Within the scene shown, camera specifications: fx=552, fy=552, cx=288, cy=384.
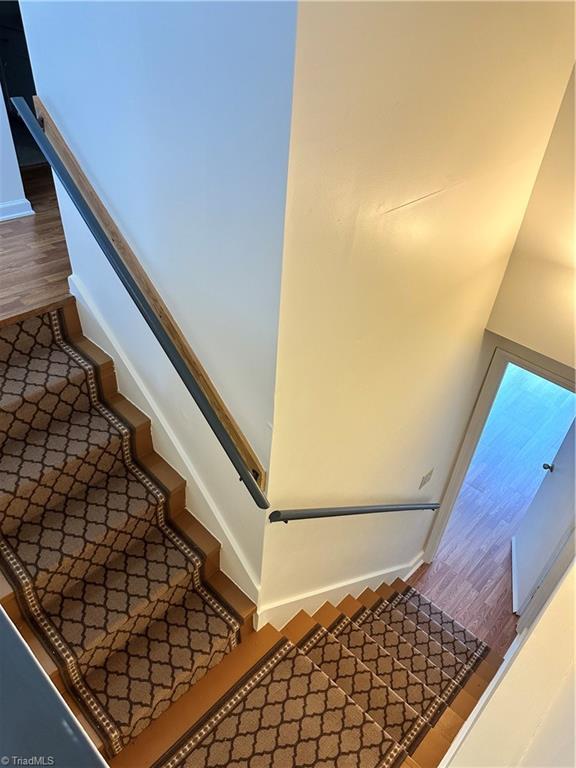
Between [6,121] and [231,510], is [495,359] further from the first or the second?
[6,121]

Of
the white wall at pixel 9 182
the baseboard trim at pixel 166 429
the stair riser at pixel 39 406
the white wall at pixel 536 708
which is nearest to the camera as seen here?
the white wall at pixel 536 708

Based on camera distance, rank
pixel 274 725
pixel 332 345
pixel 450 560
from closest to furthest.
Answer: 1. pixel 332 345
2. pixel 274 725
3. pixel 450 560

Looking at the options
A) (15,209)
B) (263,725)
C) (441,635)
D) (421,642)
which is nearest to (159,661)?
(263,725)

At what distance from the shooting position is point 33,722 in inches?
34.3

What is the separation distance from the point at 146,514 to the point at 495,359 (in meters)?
2.29

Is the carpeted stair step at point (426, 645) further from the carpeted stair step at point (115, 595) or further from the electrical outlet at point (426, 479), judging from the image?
the carpeted stair step at point (115, 595)

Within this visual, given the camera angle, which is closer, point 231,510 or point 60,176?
point 60,176

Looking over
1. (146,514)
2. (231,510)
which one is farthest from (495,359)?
(146,514)

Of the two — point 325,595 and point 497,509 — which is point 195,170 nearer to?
point 325,595

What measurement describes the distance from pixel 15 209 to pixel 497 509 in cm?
447

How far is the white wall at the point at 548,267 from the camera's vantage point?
254cm

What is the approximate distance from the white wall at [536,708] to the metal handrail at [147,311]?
96 centimetres

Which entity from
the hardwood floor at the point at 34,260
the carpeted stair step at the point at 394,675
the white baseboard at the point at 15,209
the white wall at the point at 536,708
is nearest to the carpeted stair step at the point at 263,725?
the carpeted stair step at the point at 394,675

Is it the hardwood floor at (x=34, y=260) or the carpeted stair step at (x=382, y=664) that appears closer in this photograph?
the hardwood floor at (x=34, y=260)
